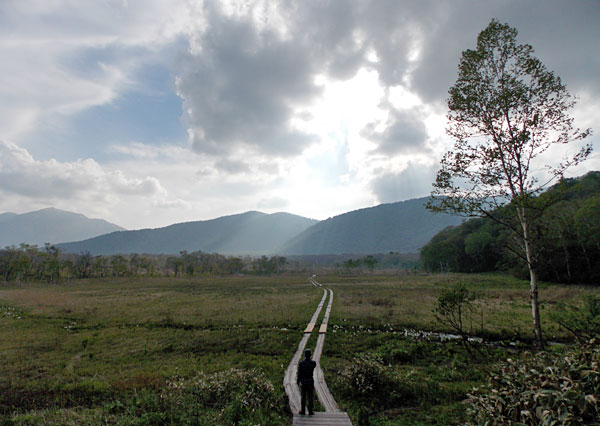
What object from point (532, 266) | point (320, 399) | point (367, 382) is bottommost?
point (320, 399)

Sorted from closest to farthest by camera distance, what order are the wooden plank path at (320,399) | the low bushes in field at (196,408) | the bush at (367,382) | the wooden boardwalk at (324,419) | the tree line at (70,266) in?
the low bushes in field at (196,408) → the wooden boardwalk at (324,419) → the wooden plank path at (320,399) → the bush at (367,382) → the tree line at (70,266)

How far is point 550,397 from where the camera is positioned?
552 cm

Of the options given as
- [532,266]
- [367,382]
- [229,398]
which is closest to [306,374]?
[229,398]

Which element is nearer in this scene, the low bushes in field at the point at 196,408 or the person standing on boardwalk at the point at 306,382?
the low bushes in field at the point at 196,408

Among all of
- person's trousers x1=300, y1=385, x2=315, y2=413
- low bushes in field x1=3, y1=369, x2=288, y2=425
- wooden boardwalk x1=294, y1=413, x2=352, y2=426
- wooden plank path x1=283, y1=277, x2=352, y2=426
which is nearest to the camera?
low bushes in field x1=3, y1=369, x2=288, y2=425

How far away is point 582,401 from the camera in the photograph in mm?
5059

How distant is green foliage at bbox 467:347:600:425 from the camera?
16.7 ft

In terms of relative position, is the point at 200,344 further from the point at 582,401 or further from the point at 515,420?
the point at 582,401

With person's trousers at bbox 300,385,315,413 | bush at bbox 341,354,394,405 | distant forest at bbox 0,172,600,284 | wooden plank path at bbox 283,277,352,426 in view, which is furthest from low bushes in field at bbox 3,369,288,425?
distant forest at bbox 0,172,600,284

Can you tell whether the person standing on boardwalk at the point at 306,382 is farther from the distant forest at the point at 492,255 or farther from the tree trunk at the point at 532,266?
the tree trunk at the point at 532,266

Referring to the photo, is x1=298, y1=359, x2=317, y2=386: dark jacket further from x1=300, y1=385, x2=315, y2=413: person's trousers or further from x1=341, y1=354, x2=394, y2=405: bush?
x1=341, y1=354, x2=394, y2=405: bush

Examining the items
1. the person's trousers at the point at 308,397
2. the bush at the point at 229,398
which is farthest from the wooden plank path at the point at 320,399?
the bush at the point at 229,398

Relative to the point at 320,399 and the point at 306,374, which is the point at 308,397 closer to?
the point at 306,374

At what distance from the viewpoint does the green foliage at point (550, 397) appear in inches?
201
